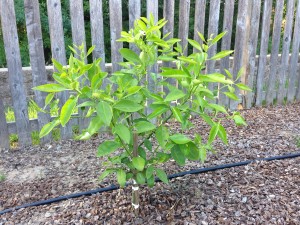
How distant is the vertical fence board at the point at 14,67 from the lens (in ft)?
9.79

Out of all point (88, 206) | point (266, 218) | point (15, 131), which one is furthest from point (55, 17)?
point (266, 218)

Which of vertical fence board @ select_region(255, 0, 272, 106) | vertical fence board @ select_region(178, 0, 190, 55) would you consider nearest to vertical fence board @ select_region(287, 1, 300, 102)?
vertical fence board @ select_region(255, 0, 272, 106)

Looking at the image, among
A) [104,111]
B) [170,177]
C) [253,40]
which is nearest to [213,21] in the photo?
[253,40]

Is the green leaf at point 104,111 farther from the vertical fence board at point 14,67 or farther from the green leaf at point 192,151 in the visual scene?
the vertical fence board at point 14,67

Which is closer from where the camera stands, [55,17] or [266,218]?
[266,218]

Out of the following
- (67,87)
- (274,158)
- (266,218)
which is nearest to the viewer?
(67,87)

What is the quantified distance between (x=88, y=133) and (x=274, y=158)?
1801 mm

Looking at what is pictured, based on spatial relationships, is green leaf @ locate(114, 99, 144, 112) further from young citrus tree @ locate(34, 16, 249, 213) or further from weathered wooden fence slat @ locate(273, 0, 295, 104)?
weathered wooden fence slat @ locate(273, 0, 295, 104)

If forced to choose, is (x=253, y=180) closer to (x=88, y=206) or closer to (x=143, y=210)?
(x=143, y=210)

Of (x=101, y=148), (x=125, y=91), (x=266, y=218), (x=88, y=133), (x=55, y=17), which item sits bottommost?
(x=266, y=218)

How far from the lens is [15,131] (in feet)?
11.0

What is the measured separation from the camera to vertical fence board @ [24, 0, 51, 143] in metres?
3.05

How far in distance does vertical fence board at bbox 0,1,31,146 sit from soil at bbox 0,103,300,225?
0.71 ft

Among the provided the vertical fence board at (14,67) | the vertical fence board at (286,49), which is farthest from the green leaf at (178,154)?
the vertical fence board at (286,49)
